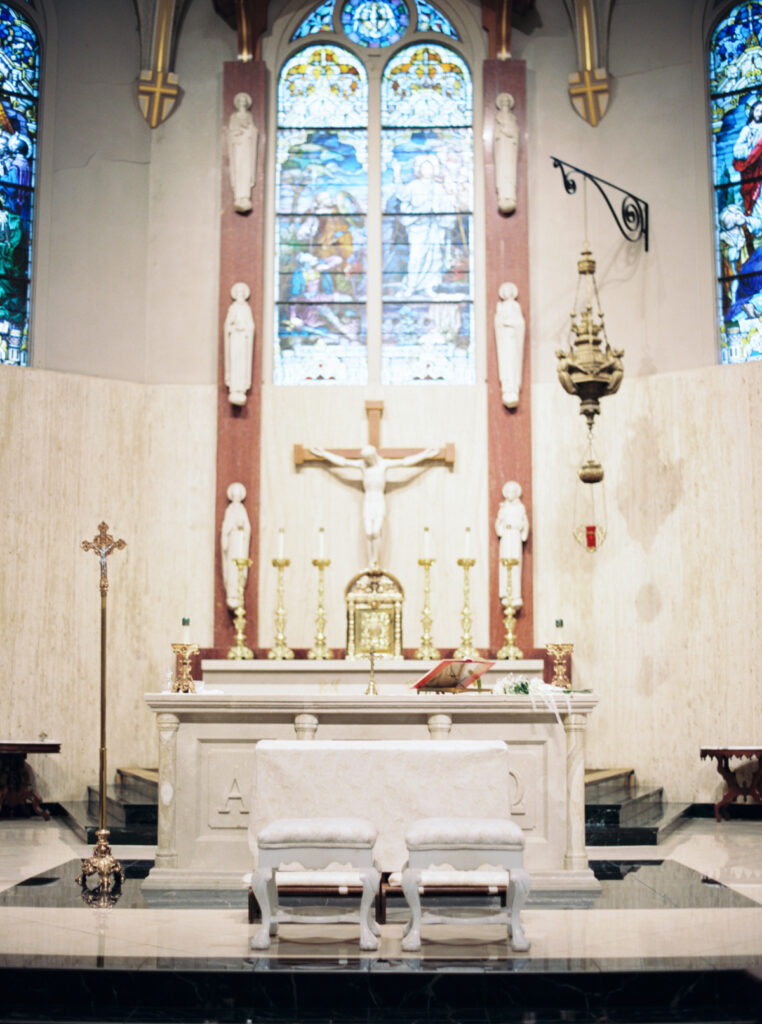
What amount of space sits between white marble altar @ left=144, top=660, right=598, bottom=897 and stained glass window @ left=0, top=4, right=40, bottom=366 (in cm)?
524

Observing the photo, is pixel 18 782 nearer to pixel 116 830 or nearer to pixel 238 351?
pixel 116 830

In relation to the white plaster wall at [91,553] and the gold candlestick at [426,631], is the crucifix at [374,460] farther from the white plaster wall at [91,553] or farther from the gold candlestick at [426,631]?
the white plaster wall at [91,553]

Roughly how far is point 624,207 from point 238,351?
3625 millimetres

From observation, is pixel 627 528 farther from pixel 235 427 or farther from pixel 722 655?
pixel 235 427

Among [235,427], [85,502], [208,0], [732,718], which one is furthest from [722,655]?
[208,0]

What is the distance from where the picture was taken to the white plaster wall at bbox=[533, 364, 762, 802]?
10297mm

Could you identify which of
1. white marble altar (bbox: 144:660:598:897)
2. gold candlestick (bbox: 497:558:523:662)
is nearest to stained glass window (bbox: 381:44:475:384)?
gold candlestick (bbox: 497:558:523:662)

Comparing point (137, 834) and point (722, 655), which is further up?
point (722, 655)

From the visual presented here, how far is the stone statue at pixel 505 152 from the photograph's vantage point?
11.3 metres

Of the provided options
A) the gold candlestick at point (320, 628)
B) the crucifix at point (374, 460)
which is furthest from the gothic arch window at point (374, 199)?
the gold candlestick at point (320, 628)

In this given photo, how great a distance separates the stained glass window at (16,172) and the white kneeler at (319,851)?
273 inches

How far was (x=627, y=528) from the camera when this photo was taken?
423 inches

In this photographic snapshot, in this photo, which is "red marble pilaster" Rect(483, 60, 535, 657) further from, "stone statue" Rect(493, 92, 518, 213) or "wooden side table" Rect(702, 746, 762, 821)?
"wooden side table" Rect(702, 746, 762, 821)

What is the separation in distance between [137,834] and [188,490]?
3567 millimetres
